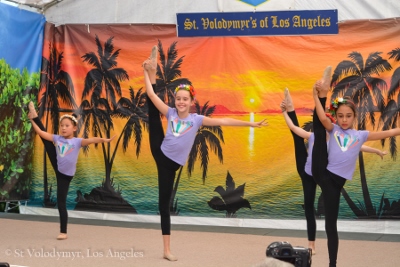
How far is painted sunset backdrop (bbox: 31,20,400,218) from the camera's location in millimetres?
6691

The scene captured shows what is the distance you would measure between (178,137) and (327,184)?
1.24 meters

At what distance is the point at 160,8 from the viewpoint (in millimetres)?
7324

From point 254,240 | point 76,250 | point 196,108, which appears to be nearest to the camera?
point 76,250

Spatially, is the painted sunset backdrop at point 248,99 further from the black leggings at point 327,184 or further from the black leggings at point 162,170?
the black leggings at point 327,184

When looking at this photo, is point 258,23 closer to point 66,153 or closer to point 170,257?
point 66,153

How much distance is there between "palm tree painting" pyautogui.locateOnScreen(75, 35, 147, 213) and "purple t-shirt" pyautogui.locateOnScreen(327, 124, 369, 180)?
3.38 m

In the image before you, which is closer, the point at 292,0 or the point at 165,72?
the point at 292,0

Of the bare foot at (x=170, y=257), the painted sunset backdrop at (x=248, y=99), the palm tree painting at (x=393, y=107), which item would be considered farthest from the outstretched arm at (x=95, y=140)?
the palm tree painting at (x=393, y=107)

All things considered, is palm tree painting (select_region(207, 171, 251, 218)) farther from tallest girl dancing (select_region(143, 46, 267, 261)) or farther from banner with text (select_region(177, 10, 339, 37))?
tallest girl dancing (select_region(143, 46, 267, 261))

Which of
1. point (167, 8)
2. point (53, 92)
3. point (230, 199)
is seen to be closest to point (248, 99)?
point (230, 199)

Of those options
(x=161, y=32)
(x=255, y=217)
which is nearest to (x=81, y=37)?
(x=161, y=32)

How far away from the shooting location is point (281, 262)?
1.90 m

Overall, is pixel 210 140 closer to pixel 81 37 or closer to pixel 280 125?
pixel 280 125

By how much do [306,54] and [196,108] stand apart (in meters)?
1.34
